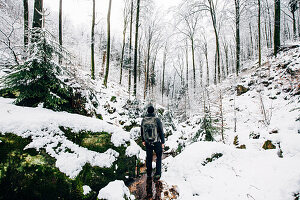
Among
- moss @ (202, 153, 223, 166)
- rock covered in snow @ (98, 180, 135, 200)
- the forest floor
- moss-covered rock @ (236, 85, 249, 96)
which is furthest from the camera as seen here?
moss-covered rock @ (236, 85, 249, 96)

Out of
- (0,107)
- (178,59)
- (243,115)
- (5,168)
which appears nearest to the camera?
(5,168)

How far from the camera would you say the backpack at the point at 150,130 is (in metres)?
3.55

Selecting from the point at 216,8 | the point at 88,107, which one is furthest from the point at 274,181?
the point at 216,8

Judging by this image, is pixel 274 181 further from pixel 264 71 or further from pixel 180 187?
pixel 264 71

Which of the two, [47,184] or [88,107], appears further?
[88,107]

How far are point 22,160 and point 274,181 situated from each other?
14.5ft

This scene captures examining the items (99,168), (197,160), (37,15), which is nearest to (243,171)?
(197,160)

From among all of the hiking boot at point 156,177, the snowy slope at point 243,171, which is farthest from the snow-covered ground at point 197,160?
the hiking boot at point 156,177

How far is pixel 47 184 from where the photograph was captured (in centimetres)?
214

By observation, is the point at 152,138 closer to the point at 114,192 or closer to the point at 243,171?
the point at 114,192

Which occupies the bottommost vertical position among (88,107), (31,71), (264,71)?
(88,107)

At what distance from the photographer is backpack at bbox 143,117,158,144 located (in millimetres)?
3553

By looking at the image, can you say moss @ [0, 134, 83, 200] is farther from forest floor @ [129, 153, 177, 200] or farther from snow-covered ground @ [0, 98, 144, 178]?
forest floor @ [129, 153, 177, 200]

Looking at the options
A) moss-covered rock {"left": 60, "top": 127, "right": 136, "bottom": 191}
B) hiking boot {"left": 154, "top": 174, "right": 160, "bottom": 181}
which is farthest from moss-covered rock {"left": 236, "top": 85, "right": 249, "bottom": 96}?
moss-covered rock {"left": 60, "top": 127, "right": 136, "bottom": 191}
